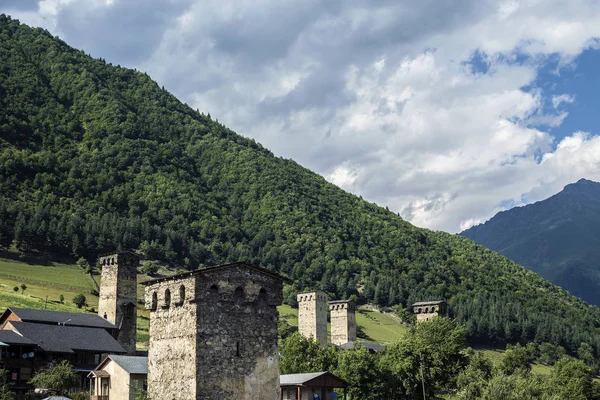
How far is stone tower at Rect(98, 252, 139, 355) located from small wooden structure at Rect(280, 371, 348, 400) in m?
37.5

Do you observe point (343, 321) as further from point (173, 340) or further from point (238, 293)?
point (173, 340)

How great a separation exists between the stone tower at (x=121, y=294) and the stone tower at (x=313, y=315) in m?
42.5

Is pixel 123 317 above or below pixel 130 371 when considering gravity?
above

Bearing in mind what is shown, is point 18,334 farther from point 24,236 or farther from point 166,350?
point 24,236

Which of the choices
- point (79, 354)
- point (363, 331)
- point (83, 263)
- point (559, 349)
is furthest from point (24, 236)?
point (559, 349)

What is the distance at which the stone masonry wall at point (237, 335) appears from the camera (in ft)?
108

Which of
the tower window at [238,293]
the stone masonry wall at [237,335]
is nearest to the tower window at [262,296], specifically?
the stone masonry wall at [237,335]

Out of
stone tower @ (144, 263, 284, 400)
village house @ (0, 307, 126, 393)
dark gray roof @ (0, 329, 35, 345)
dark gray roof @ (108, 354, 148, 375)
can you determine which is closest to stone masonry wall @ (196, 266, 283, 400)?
stone tower @ (144, 263, 284, 400)

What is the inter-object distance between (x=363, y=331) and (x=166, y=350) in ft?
450

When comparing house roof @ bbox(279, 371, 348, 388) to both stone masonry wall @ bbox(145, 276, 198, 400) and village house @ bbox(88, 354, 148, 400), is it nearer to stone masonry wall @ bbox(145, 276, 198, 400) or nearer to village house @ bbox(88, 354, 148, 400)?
village house @ bbox(88, 354, 148, 400)

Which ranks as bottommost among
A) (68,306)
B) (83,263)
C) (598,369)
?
(598,369)

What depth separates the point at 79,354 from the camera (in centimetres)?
7425

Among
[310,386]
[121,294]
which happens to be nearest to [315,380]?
[310,386]

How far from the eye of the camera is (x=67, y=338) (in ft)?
245
